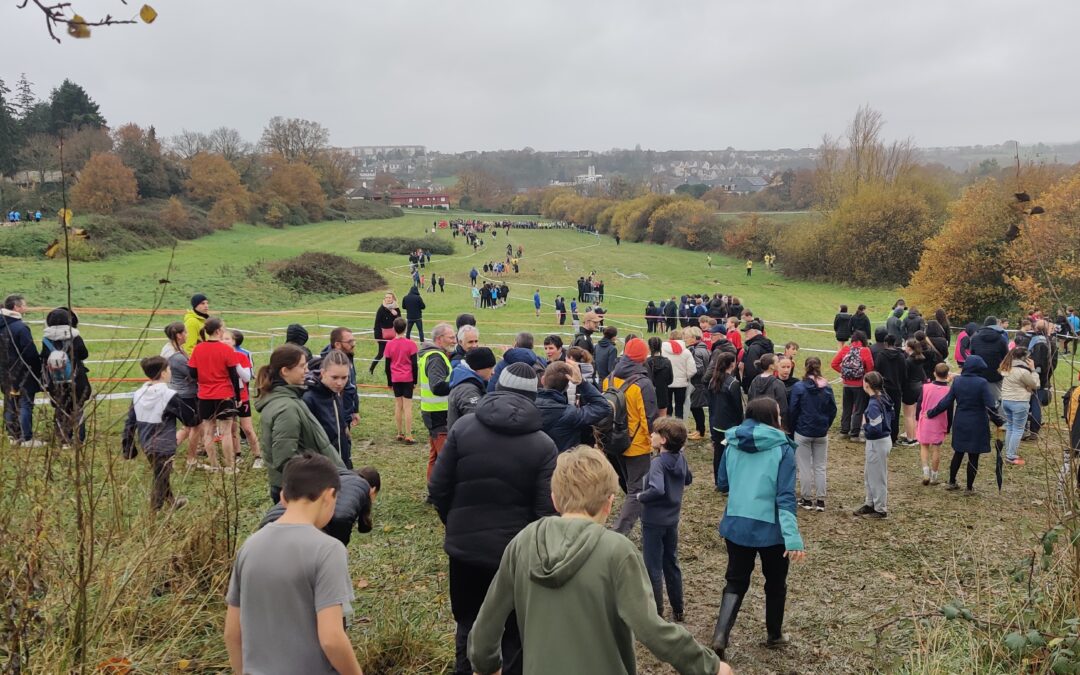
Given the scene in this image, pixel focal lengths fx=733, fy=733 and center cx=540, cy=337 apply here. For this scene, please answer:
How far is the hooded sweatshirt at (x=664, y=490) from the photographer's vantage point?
5.14m

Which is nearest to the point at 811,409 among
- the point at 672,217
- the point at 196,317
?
the point at 196,317

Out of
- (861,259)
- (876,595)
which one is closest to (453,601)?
(876,595)

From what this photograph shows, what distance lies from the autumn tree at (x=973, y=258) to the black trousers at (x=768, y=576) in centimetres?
2957

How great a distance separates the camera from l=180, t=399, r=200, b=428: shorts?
7426 mm

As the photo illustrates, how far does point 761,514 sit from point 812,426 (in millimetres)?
3188

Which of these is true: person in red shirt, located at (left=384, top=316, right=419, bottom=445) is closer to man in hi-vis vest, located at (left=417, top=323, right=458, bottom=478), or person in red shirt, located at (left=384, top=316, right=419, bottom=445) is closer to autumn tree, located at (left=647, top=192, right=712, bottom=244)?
man in hi-vis vest, located at (left=417, top=323, right=458, bottom=478)

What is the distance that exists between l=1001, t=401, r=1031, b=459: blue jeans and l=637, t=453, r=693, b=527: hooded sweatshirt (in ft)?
21.0

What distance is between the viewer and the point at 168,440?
20.0 ft

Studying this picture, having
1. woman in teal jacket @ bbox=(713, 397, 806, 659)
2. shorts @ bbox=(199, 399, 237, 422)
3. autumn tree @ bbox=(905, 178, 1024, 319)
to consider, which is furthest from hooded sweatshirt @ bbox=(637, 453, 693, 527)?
autumn tree @ bbox=(905, 178, 1024, 319)

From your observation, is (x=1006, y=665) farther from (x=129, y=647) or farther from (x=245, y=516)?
(x=245, y=516)

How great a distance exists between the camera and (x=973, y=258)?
29.5 m

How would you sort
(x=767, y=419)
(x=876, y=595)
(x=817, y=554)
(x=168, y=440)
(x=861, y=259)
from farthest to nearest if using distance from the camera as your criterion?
(x=861, y=259) < (x=817, y=554) < (x=168, y=440) < (x=876, y=595) < (x=767, y=419)

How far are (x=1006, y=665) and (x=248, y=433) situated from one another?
277 inches

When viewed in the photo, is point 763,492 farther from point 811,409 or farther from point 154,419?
point 154,419
